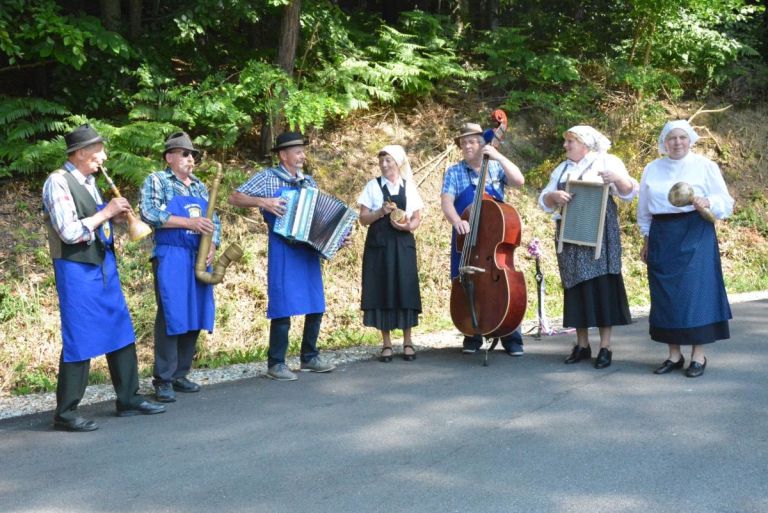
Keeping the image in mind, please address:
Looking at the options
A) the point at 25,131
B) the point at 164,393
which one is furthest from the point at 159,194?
the point at 25,131

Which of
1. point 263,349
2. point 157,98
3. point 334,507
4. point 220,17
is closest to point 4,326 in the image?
point 263,349

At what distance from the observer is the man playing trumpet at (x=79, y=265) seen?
524 cm

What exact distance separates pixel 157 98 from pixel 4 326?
357cm

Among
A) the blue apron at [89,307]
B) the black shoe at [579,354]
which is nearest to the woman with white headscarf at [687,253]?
the black shoe at [579,354]

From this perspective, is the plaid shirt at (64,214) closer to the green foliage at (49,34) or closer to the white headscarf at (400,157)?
the white headscarf at (400,157)

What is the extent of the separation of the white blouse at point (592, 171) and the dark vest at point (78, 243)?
139 inches

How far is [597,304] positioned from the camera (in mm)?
6699

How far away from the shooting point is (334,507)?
13.0 feet

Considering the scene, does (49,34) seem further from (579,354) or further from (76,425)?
(579,354)

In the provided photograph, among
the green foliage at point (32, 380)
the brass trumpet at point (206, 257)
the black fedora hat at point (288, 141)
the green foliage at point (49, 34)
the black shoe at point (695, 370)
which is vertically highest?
the green foliage at point (49, 34)

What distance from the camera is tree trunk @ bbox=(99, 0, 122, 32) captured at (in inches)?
428

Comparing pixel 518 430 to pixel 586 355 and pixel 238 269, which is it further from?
pixel 238 269

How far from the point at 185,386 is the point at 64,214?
1.79 metres

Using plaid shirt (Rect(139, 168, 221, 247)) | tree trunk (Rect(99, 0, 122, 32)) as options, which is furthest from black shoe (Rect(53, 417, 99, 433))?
tree trunk (Rect(99, 0, 122, 32))
